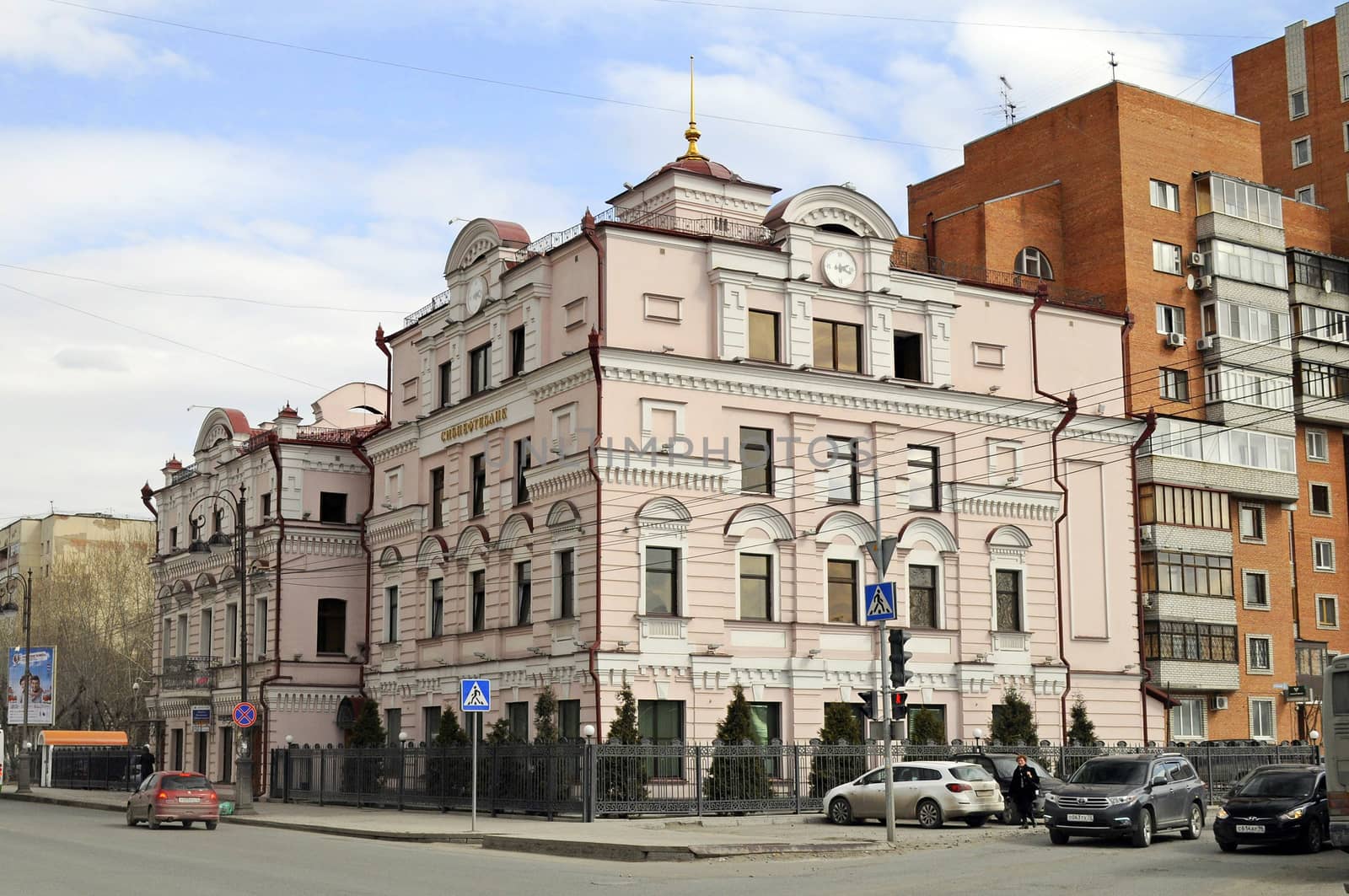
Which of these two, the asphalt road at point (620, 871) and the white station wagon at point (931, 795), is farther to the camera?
the white station wagon at point (931, 795)

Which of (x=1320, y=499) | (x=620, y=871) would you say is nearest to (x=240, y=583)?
(x=620, y=871)

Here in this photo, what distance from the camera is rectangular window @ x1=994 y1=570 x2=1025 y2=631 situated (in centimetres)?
4403

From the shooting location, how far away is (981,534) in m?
43.8

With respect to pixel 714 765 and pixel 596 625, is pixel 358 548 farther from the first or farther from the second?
pixel 714 765

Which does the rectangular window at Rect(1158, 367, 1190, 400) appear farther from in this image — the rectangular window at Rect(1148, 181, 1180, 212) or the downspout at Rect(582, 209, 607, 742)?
the downspout at Rect(582, 209, 607, 742)

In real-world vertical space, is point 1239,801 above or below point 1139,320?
below

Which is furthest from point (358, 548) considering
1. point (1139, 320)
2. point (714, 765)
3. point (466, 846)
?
point (1139, 320)

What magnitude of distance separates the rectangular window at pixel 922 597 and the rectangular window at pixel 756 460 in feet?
17.0

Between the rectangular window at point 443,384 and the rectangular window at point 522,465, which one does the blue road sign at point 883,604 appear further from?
the rectangular window at point 443,384

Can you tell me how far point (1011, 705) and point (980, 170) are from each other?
24921mm

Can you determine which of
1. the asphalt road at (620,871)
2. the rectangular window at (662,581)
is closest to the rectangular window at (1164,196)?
the rectangular window at (662,581)

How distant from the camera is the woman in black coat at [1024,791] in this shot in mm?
31938

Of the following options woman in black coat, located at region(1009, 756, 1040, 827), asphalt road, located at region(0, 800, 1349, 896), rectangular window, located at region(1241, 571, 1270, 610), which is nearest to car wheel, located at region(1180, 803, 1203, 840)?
asphalt road, located at region(0, 800, 1349, 896)

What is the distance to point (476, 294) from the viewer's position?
45.3m
